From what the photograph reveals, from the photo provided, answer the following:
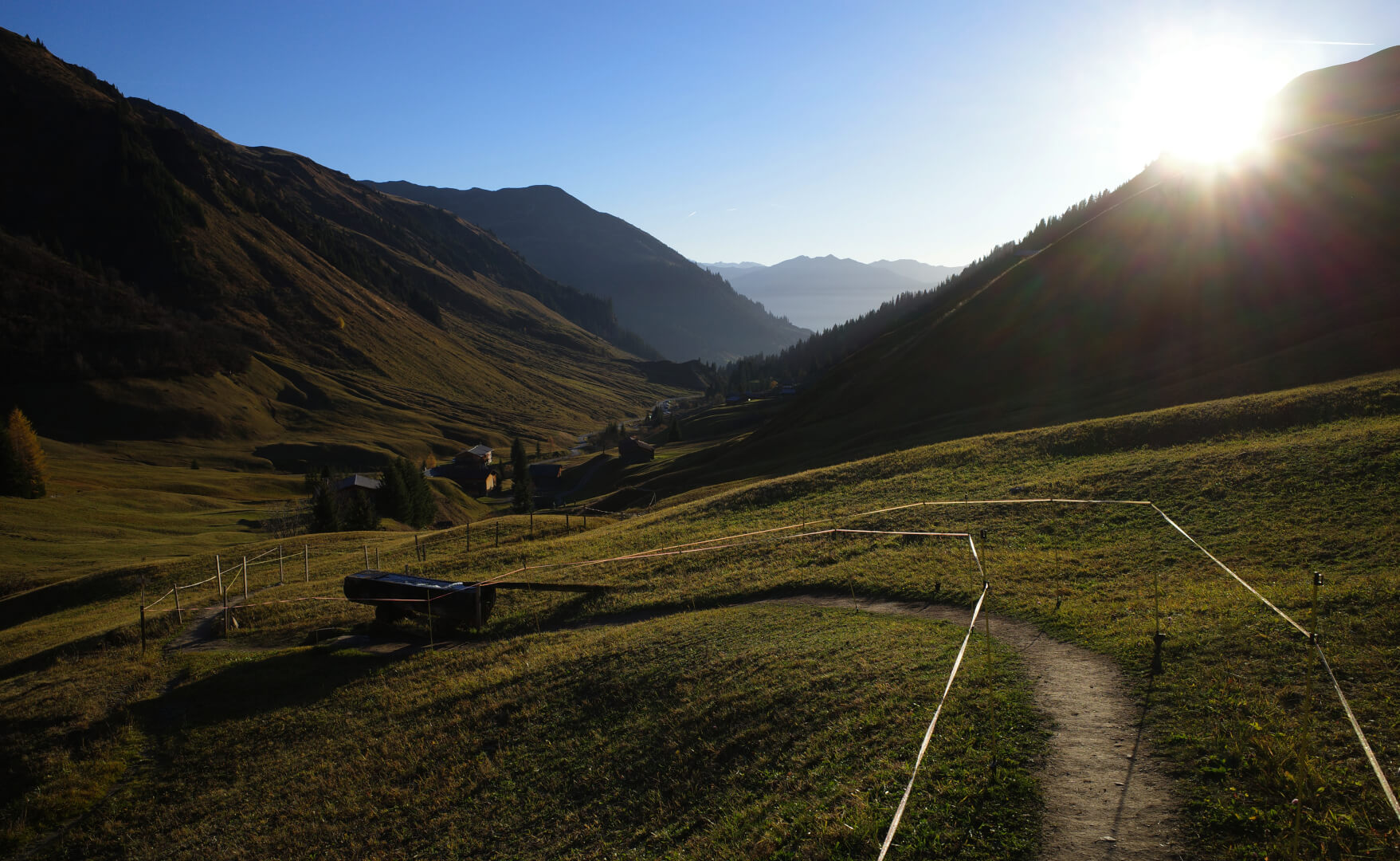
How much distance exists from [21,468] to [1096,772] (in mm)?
114271

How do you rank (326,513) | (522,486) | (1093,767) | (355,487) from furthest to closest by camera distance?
(355,487) < (522,486) < (326,513) < (1093,767)

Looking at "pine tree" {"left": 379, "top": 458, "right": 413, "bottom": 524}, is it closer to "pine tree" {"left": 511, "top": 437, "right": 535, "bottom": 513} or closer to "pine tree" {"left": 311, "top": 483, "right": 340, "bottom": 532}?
"pine tree" {"left": 511, "top": 437, "right": 535, "bottom": 513}

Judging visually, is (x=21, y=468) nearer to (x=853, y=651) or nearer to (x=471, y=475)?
(x=471, y=475)

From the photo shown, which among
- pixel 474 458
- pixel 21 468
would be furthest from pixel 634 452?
pixel 21 468

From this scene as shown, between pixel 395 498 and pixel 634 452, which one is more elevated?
pixel 634 452

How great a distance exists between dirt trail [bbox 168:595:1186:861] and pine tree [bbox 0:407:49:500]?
10981 centimetres

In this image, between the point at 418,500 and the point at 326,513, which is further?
the point at 418,500

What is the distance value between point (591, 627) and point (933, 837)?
1706cm

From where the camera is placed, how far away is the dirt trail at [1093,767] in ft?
28.9

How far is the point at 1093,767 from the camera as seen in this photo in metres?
10.4

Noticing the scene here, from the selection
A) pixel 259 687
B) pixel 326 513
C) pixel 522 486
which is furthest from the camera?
pixel 522 486

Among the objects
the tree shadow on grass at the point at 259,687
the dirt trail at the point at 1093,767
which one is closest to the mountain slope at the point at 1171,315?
the dirt trail at the point at 1093,767

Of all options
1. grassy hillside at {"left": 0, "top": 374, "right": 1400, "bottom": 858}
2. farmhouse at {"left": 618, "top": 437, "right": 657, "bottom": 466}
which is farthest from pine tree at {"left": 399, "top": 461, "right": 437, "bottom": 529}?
grassy hillside at {"left": 0, "top": 374, "right": 1400, "bottom": 858}

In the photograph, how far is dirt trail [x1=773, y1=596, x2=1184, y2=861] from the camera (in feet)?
28.9
